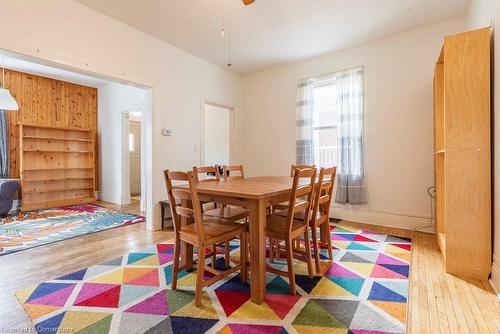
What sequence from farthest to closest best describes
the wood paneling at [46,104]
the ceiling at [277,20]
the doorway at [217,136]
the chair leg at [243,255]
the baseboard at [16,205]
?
the doorway at [217,136] → the wood paneling at [46,104] → the baseboard at [16,205] → the ceiling at [277,20] → the chair leg at [243,255]

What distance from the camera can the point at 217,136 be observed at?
17.9 ft

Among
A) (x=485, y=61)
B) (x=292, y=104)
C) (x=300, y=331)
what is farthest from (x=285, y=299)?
(x=292, y=104)

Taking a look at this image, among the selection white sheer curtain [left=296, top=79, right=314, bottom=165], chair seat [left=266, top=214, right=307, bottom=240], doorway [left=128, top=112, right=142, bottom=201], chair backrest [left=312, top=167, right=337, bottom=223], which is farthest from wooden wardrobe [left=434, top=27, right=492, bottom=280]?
doorway [left=128, top=112, right=142, bottom=201]

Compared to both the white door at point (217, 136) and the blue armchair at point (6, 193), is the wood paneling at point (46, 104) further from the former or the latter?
the white door at point (217, 136)

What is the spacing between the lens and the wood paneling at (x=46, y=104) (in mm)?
4777

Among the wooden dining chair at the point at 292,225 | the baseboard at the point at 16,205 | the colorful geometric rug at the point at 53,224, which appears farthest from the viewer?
the baseboard at the point at 16,205

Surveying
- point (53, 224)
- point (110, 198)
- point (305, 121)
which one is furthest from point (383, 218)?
point (110, 198)

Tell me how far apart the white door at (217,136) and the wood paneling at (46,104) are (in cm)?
274

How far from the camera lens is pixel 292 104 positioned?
4.33 m

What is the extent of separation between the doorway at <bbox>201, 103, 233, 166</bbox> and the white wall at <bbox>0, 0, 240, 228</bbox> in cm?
65

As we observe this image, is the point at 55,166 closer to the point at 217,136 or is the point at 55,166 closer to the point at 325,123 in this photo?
the point at 217,136

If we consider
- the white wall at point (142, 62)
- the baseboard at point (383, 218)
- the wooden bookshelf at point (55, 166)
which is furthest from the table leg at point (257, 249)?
the wooden bookshelf at point (55, 166)

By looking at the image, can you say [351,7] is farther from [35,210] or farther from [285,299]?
[35,210]

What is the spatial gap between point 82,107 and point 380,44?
6084 mm
